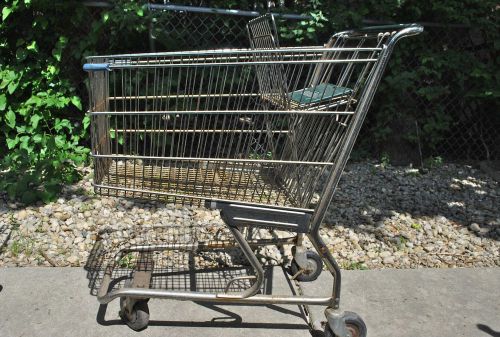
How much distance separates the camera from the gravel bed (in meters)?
3.63

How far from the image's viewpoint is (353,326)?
8.95 feet

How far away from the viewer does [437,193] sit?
4.80 m

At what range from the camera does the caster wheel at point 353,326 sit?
2.70 metres

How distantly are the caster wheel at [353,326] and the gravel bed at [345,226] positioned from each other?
856 mm

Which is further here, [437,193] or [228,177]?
[437,193]

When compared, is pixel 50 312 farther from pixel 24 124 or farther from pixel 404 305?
pixel 24 124

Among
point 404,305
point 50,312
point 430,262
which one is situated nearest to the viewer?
point 50,312

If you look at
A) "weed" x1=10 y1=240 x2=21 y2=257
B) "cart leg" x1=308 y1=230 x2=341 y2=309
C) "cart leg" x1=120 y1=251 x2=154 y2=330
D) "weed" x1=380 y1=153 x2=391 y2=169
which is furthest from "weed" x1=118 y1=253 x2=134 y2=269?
"weed" x1=380 y1=153 x2=391 y2=169

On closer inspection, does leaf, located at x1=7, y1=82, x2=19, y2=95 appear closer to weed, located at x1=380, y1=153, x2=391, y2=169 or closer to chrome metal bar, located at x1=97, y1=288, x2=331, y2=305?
chrome metal bar, located at x1=97, y1=288, x2=331, y2=305

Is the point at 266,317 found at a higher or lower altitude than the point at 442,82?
lower

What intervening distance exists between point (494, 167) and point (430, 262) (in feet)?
Result: 8.18

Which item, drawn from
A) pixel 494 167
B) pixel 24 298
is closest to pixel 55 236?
pixel 24 298

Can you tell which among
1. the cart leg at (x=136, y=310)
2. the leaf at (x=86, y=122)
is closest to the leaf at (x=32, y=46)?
the leaf at (x=86, y=122)

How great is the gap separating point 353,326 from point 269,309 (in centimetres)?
53
